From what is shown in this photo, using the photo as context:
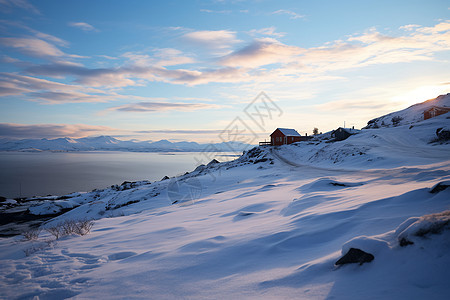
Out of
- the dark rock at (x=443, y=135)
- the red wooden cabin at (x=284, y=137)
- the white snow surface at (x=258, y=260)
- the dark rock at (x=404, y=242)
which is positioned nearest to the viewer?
the white snow surface at (x=258, y=260)

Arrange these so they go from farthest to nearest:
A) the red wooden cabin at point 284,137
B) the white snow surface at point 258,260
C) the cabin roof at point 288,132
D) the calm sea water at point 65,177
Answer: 1. the cabin roof at point 288,132
2. the red wooden cabin at point 284,137
3. the calm sea water at point 65,177
4. the white snow surface at point 258,260

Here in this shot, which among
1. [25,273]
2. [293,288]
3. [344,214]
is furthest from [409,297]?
[25,273]

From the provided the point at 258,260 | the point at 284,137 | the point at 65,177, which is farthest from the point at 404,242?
the point at 65,177

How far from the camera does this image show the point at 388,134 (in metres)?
33.1

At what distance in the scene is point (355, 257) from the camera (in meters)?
2.90

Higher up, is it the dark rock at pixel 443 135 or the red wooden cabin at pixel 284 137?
the red wooden cabin at pixel 284 137

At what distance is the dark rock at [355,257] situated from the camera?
9.30 ft

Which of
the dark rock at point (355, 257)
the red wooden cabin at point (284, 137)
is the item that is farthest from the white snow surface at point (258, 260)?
the red wooden cabin at point (284, 137)

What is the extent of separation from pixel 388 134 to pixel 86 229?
39387mm

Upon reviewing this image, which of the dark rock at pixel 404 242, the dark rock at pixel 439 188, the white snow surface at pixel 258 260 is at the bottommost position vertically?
the white snow surface at pixel 258 260

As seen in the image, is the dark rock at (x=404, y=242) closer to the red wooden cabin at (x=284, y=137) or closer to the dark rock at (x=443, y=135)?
the dark rock at (x=443, y=135)

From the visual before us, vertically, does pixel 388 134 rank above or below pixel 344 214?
above

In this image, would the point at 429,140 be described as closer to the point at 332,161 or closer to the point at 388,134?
the point at 388,134

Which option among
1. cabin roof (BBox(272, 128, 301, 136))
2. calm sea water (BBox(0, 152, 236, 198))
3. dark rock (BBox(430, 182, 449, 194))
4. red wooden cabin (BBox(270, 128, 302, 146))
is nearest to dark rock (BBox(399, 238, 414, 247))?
dark rock (BBox(430, 182, 449, 194))
